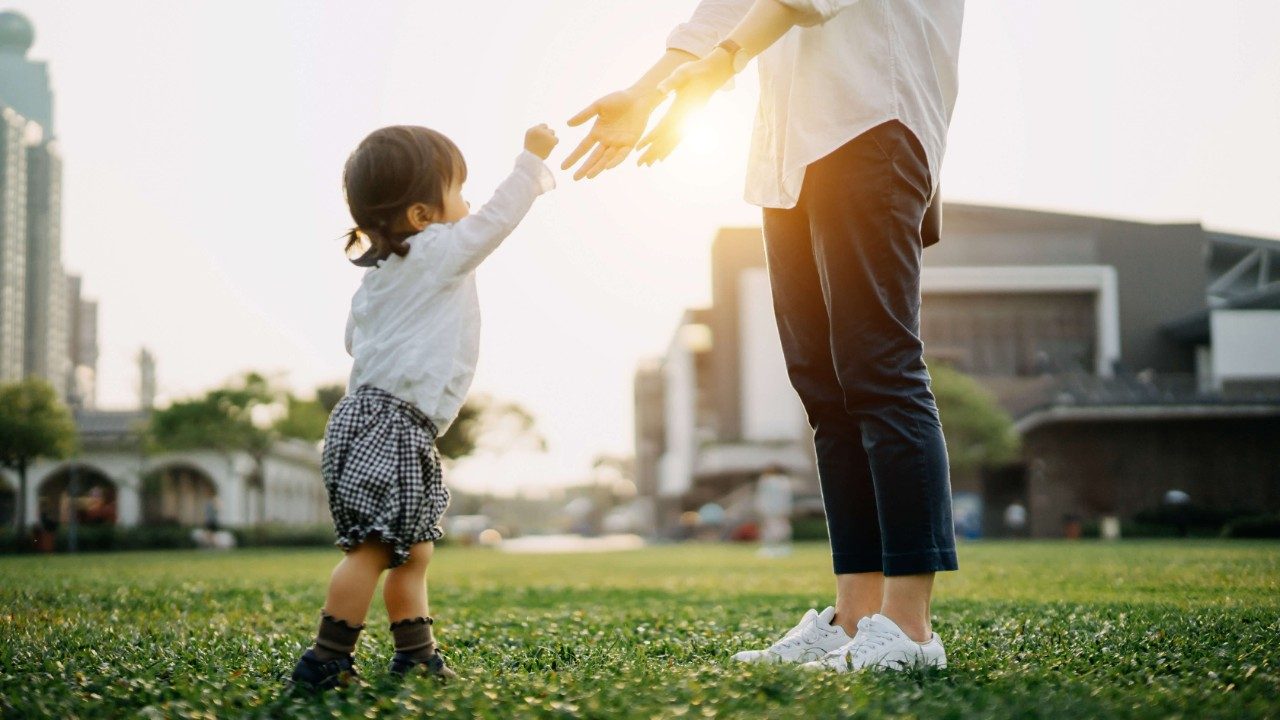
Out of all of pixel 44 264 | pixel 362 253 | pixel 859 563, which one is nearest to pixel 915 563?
pixel 859 563

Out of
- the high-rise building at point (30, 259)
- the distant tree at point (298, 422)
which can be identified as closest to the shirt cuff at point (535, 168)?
the distant tree at point (298, 422)

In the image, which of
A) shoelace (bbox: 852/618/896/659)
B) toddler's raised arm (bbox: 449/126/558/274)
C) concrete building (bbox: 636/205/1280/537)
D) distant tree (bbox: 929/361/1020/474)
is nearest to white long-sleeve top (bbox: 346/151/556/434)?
toddler's raised arm (bbox: 449/126/558/274)

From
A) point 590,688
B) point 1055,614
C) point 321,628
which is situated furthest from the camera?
point 1055,614

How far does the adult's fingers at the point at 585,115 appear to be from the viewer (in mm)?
2693

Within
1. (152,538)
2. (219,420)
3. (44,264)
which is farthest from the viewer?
(44,264)

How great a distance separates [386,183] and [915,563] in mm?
1400

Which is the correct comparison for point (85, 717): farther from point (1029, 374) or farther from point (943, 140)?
point (1029, 374)

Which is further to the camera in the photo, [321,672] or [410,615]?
[410,615]

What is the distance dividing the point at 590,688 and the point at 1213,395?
129 feet

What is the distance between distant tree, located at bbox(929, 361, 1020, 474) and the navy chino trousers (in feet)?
107

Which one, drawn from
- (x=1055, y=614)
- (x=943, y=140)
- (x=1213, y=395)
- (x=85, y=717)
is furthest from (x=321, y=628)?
(x=1213, y=395)

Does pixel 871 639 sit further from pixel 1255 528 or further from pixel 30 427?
pixel 30 427

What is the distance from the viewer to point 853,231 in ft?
8.25

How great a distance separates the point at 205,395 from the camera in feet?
118
